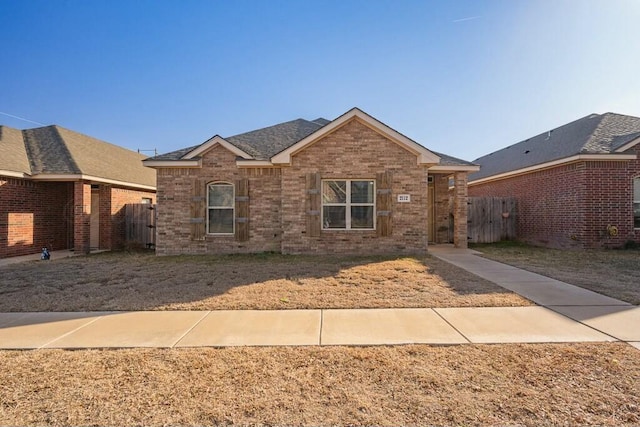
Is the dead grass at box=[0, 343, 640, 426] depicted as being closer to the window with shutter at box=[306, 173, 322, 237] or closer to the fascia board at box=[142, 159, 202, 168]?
the window with shutter at box=[306, 173, 322, 237]

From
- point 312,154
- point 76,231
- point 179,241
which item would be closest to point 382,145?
point 312,154

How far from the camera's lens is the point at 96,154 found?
14445mm

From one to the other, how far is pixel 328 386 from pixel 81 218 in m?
12.8

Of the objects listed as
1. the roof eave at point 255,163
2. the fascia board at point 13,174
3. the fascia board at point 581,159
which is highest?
the fascia board at point 581,159

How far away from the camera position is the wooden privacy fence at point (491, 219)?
14516 mm

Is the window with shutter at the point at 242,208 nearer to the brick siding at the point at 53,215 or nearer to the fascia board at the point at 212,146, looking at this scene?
the fascia board at the point at 212,146

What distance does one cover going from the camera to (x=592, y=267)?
8.46m

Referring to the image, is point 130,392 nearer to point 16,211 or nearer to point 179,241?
point 179,241

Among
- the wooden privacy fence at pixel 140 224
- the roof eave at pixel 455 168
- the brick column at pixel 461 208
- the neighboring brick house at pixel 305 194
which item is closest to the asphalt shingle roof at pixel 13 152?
the wooden privacy fence at pixel 140 224

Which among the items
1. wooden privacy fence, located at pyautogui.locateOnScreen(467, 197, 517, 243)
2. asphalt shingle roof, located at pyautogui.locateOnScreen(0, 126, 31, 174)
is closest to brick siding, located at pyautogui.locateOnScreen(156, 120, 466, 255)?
wooden privacy fence, located at pyautogui.locateOnScreen(467, 197, 517, 243)

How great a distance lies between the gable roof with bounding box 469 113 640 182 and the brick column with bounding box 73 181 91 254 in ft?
58.6

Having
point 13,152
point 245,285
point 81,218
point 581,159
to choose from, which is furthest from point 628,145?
point 13,152

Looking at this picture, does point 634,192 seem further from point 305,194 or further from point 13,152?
point 13,152

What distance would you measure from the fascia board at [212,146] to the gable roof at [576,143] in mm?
11693
